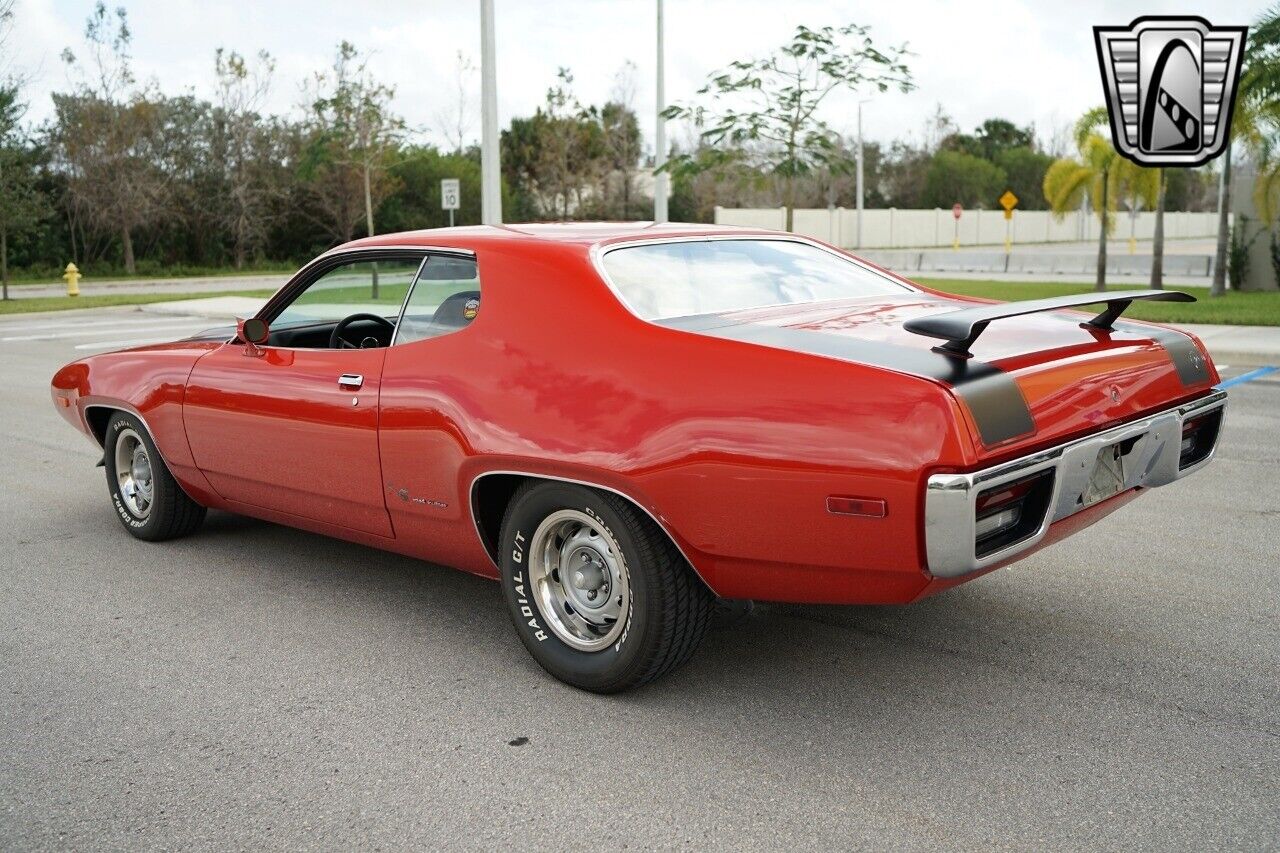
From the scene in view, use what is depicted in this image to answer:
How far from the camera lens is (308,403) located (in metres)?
4.71

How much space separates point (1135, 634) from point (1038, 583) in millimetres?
649

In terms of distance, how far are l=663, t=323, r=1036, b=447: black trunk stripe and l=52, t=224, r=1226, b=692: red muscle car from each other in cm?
1

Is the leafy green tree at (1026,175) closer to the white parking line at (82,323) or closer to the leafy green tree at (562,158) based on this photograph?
the leafy green tree at (562,158)

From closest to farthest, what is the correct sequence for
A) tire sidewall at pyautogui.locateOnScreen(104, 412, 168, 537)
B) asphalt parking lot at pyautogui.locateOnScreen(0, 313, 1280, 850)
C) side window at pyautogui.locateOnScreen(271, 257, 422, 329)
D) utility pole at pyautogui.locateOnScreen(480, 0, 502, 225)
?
asphalt parking lot at pyautogui.locateOnScreen(0, 313, 1280, 850), side window at pyautogui.locateOnScreen(271, 257, 422, 329), tire sidewall at pyautogui.locateOnScreen(104, 412, 168, 537), utility pole at pyautogui.locateOnScreen(480, 0, 502, 225)

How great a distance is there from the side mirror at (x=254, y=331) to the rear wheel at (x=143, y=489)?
3.05 ft

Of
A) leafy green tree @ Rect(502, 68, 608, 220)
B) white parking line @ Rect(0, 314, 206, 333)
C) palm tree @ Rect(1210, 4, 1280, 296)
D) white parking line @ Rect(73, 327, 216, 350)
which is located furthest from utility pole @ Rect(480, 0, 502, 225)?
leafy green tree @ Rect(502, 68, 608, 220)

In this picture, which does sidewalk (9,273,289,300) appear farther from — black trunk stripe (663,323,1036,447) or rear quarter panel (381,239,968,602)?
black trunk stripe (663,323,1036,447)

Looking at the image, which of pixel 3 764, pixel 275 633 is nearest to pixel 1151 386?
pixel 275 633

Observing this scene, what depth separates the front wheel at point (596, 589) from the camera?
367 cm

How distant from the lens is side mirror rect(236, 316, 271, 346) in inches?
199

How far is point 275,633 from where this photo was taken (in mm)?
4594

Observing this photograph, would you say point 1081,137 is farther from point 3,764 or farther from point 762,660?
point 3,764

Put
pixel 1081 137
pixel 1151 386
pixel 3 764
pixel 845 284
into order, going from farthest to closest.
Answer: pixel 1081 137 < pixel 845 284 < pixel 1151 386 < pixel 3 764

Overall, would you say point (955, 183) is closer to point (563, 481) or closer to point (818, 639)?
point (818, 639)
